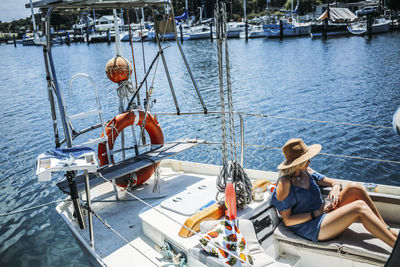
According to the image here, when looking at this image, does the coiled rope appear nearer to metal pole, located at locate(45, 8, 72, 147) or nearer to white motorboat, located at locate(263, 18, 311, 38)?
metal pole, located at locate(45, 8, 72, 147)

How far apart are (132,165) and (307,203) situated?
2536 mm

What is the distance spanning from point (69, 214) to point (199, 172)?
2.07 metres

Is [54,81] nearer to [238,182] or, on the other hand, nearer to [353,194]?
[238,182]

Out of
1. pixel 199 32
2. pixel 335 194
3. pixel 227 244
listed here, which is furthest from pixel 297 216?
pixel 199 32

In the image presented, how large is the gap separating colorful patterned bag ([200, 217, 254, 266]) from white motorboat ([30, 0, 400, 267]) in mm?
54

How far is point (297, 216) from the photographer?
3268mm

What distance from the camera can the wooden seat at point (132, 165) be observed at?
4.49 metres

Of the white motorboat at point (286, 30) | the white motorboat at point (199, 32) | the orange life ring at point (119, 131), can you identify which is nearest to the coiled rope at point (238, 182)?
the orange life ring at point (119, 131)

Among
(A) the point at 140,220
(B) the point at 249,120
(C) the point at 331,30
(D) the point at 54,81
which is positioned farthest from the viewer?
(C) the point at 331,30

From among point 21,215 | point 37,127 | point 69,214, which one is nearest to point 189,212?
point 69,214

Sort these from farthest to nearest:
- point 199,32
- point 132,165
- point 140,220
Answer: point 199,32 → point 132,165 → point 140,220

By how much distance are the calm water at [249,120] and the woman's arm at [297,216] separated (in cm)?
341

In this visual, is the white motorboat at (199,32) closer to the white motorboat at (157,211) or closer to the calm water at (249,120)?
the calm water at (249,120)

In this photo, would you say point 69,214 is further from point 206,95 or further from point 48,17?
point 206,95
